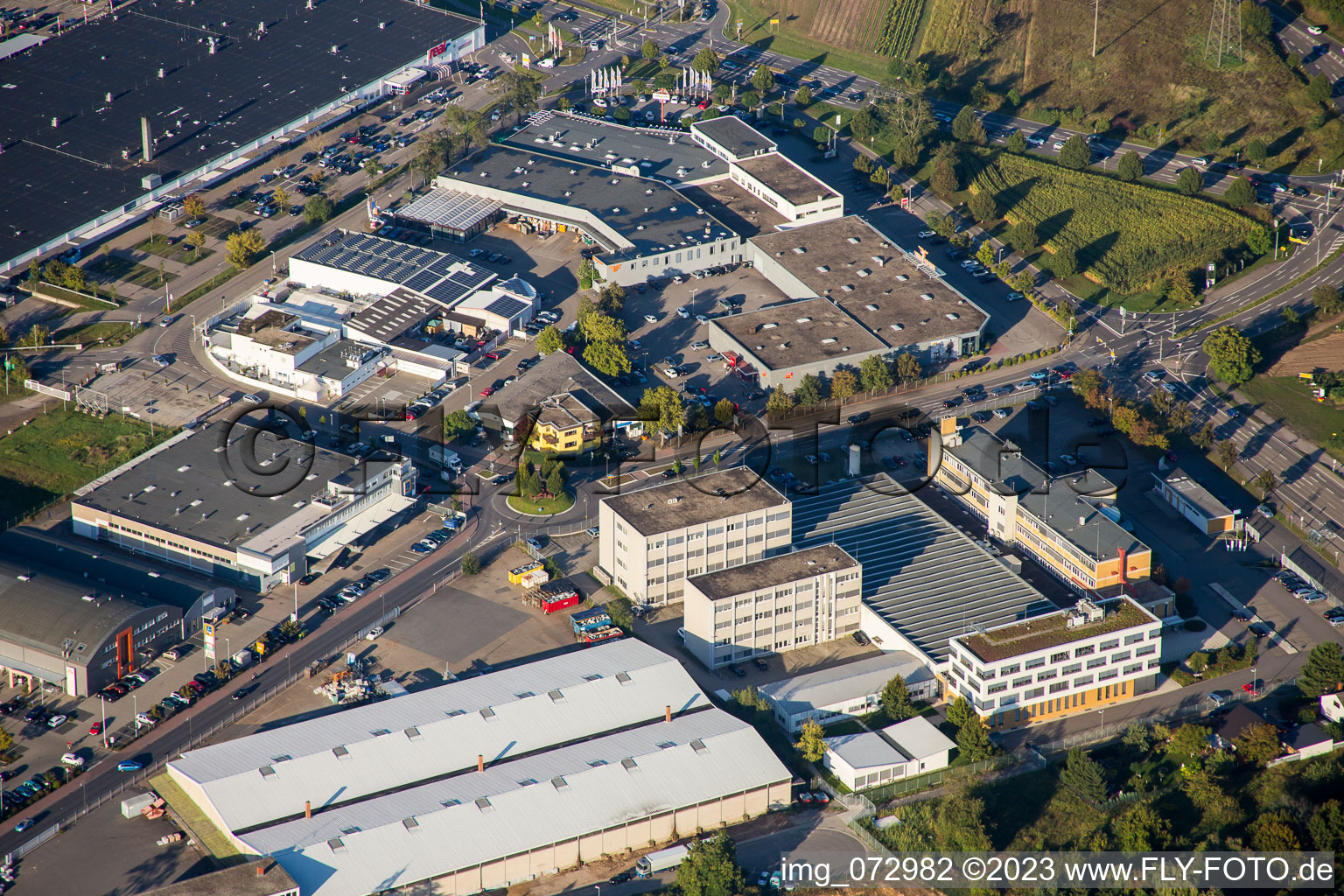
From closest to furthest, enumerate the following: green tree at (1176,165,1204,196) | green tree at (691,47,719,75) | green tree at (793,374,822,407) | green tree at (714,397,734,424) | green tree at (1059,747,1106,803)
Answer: green tree at (1059,747,1106,803)
green tree at (714,397,734,424)
green tree at (793,374,822,407)
green tree at (1176,165,1204,196)
green tree at (691,47,719,75)

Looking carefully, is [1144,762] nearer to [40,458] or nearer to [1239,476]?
[1239,476]

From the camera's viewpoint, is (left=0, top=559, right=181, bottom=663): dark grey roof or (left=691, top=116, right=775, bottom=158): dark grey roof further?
(left=691, top=116, right=775, bottom=158): dark grey roof

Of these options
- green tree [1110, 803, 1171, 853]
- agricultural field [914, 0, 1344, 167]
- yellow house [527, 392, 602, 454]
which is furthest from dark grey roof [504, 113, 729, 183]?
green tree [1110, 803, 1171, 853]

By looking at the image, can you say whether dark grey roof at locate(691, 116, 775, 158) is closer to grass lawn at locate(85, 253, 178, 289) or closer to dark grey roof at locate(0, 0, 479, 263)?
dark grey roof at locate(0, 0, 479, 263)

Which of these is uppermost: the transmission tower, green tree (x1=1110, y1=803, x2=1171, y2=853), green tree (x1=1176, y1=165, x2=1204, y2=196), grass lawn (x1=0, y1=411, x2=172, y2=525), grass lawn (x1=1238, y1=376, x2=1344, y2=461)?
the transmission tower

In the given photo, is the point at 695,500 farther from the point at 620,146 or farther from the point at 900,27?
the point at 900,27
